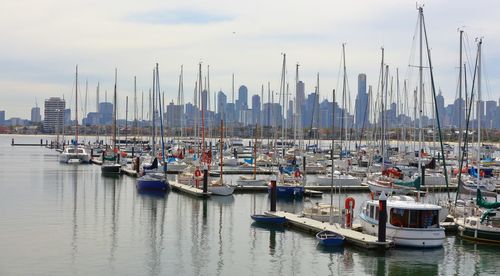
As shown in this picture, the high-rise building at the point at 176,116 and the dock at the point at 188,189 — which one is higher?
the high-rise building at the point at 176,116

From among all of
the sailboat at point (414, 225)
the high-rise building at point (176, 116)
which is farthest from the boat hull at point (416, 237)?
the high-rise building at point (176, 116)

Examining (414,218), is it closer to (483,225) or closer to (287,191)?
(483,225)

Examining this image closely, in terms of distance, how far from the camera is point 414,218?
3500 centimetres

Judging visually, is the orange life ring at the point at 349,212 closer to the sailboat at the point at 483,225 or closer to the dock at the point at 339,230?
the dock at the point at 339,230

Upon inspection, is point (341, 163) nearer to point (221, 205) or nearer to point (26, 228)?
point (221, 205)

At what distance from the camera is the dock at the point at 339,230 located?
34.5m

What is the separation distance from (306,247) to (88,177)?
4586 centimetres

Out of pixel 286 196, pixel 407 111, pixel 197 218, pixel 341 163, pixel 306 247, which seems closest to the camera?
pixel 306 247

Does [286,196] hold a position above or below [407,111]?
below

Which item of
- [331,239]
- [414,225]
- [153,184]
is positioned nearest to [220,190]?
[153,184]

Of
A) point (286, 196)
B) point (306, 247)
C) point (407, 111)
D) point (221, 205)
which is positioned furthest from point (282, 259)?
point (407, 111)

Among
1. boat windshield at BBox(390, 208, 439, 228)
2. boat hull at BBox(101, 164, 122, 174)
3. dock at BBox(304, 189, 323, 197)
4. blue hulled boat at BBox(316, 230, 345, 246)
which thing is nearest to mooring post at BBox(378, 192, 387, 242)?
boat windshield at BBox(390, 208, 439, 228)

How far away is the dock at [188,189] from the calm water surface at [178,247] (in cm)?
249

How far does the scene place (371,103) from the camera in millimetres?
100000
